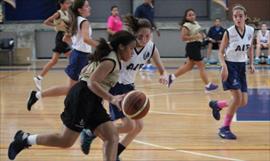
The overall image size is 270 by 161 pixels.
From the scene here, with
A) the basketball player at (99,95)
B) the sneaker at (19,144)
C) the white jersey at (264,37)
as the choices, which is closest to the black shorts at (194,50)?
the sneaker at (19,144)

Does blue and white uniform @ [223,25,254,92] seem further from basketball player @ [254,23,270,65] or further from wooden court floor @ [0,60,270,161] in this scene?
basketball player @ [254,23,270,65]

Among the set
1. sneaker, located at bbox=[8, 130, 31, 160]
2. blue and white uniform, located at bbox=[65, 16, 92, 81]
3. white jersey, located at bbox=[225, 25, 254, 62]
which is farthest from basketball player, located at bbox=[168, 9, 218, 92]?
sneaker, located at bbox=[8, 130, 31, 160]

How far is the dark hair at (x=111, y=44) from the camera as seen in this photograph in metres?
4.60

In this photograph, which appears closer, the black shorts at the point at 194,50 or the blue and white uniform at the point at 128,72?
the blue and white uniform at the point at 128,72

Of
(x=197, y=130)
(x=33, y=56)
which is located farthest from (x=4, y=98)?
(x=33, y=56)

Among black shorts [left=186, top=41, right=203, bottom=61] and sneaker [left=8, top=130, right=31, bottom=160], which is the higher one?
black shorts [left=186, top=41, right=203, bottom=61]

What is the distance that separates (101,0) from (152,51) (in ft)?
47.2

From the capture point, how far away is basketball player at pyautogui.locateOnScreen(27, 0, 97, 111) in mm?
6938

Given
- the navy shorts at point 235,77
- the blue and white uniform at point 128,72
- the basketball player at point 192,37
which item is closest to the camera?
the blue and white uniform at point 128,72

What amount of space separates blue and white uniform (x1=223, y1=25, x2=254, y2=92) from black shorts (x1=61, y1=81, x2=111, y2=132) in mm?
2492

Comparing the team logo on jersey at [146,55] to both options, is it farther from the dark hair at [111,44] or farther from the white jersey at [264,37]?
the white jersey at [264,37]

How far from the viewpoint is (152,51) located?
5.60m

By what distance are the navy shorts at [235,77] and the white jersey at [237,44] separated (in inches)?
2.4

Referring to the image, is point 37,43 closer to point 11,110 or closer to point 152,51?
point 11,110
